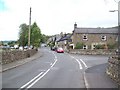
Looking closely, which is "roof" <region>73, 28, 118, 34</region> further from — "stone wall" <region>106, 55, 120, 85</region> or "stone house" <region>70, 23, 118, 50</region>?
"stone wall" <region>106, 55, 120, 85</region>

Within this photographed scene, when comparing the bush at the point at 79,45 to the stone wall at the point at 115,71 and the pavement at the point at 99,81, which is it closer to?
the pavement at the point at 99,81

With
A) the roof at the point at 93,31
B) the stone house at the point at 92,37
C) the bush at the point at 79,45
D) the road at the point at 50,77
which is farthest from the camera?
the roof at the point at 93,31

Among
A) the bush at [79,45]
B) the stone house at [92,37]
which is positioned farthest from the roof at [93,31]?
the bush at [79,45]

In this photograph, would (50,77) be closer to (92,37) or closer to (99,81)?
(99,81)

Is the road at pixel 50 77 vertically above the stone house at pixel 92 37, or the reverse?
the stone house at pixel 92 37

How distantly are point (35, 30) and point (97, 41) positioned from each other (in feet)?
58.0

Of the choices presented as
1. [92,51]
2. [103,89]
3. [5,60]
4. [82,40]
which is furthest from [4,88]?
[82,40]

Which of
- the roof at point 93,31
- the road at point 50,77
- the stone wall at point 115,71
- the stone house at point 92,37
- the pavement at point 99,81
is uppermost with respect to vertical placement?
the roof at point 93,31

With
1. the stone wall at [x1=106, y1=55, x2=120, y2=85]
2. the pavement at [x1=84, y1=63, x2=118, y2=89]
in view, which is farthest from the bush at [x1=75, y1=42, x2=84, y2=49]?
the stone wall at [x1=106, y1=55, x2=120, y2=85]

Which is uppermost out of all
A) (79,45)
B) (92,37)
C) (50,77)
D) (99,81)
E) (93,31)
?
(93,31)

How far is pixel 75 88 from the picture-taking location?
14383mm

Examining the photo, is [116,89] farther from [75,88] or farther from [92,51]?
[92,51]

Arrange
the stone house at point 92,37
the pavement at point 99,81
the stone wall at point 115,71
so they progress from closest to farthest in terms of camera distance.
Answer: the pavement at point 99,81, the stone wall at point 115,71, the stone house at point 92,37

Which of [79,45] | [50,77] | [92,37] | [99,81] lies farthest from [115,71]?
[92,37]
